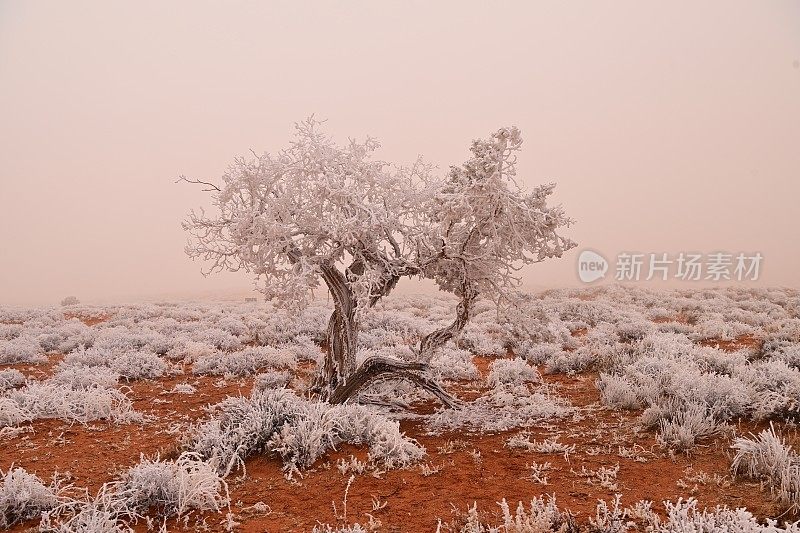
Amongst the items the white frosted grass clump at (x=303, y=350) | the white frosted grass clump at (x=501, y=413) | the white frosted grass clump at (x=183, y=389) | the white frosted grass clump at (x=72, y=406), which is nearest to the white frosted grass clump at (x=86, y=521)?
the white frosted grass clump at (x=72, y=406)

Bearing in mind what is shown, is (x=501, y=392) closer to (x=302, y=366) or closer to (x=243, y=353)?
(x=302, y=366)

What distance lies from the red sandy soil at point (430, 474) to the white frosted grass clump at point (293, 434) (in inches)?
8.0

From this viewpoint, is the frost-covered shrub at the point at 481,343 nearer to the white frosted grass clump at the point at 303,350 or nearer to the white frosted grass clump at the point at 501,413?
the white frosted grass clump at the point at 303,350

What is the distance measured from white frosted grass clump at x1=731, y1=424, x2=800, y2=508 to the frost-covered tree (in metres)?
3.85

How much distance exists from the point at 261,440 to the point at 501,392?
222 inches

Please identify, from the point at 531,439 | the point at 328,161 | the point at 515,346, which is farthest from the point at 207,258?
the point at 515,346

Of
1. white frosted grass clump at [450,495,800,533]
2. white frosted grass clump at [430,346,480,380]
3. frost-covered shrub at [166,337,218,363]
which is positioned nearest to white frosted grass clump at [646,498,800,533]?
white frosted grass clump at [450,495,800,533]

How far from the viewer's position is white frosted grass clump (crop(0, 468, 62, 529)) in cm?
593

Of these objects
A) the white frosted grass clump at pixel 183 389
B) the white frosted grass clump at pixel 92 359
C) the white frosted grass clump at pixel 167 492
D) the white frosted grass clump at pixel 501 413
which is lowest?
the white frosted grass clump at pixel 92 359

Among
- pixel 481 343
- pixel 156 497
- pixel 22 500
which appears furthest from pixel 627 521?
pixel 481 343

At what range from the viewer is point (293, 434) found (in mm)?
7555

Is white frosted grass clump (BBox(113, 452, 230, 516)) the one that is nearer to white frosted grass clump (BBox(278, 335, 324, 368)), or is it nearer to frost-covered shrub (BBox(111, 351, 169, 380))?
frost-covered shrub (BBox(111, 351, 169, 380))

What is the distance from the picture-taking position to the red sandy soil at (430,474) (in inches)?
235

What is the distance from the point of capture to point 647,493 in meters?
6.33
